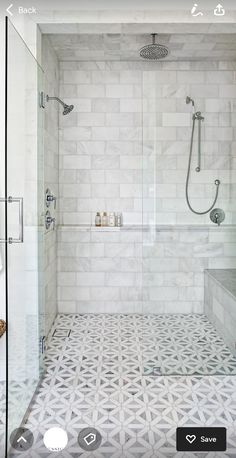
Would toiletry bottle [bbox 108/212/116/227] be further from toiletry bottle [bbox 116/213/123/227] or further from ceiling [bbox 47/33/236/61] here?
ceiling [bbox 47/33/236/61]

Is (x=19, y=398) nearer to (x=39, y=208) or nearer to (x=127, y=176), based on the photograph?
(x=39, y=208)

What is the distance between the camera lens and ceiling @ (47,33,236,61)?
6.21ft

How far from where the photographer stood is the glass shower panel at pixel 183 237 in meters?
1.77

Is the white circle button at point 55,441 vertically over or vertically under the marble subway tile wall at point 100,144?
under

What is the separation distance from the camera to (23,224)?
4.56ft

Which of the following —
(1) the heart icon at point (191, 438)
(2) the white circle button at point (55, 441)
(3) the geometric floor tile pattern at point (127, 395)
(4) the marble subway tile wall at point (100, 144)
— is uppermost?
(4) the marble subway tile wall at point (100, 144)

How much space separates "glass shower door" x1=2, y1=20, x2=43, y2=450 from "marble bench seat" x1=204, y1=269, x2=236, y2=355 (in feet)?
2.78

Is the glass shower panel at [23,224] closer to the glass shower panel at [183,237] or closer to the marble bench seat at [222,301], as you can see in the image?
the glass shower panel at [183,237]

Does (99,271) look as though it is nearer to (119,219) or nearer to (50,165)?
(119,219)

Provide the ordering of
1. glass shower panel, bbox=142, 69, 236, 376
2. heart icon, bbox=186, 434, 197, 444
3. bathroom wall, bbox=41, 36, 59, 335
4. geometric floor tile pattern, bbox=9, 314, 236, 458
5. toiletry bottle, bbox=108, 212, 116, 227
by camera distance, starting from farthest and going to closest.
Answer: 1. toiletry bottle, bbox=108, 212, 116, 227
2. bathroom wall, bbox=41, 36, 59, 335
3. glass shower panel, bbox=142, 69, 236, 376
4. geometric floor tile pattern, bbox=9, 314, 236, 458
5. heart icon, bbox=186, 434, 197, 444

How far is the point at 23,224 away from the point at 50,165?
140 cm

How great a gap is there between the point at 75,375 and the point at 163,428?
0.69 metres

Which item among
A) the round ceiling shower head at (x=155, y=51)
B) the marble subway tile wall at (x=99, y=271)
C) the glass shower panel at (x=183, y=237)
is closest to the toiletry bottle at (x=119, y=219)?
the marble subway tile wall at (x=99, y=271)

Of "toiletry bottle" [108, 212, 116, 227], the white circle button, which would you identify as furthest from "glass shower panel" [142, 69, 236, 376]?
"toiletry bottle" [108, 212, 116, 227]
